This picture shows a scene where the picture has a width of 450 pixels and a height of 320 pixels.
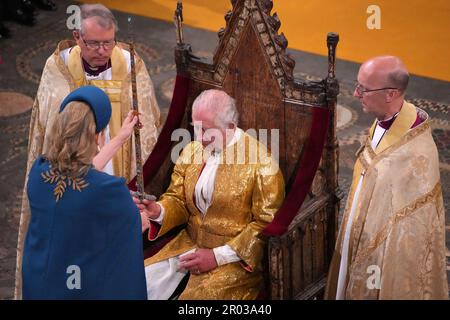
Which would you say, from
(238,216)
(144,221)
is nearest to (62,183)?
(144,221)

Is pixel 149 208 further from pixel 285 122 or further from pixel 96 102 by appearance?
pixel 96 102


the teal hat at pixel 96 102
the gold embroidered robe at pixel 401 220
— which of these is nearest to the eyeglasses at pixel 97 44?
the teal hat at pixel 96 102

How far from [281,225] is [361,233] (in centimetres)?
39

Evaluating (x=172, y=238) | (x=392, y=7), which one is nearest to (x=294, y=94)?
(x=172, y=238)

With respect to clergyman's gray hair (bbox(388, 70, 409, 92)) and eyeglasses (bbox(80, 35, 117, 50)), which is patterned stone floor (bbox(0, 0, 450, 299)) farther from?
clergyman's gray hair (bbox(388, 70, 409, 92))

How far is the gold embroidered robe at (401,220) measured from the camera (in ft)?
15.2

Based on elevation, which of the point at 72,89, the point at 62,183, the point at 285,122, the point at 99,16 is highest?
the point at 99,16

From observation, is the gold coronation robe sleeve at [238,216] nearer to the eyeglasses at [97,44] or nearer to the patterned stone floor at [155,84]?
the eyeglasses at [97,44]

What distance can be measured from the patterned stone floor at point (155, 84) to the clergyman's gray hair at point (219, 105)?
191 centimetres

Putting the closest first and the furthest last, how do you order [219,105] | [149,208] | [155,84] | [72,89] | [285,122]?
[219,105]
[149,208]
[285,122]
[72,89]
[155,84]

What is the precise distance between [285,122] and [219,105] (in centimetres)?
42

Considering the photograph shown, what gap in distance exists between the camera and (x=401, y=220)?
4641 millimetres

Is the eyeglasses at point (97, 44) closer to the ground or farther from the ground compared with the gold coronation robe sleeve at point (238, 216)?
farther from the ground

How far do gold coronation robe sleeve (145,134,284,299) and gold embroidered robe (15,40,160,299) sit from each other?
692 millimetres
